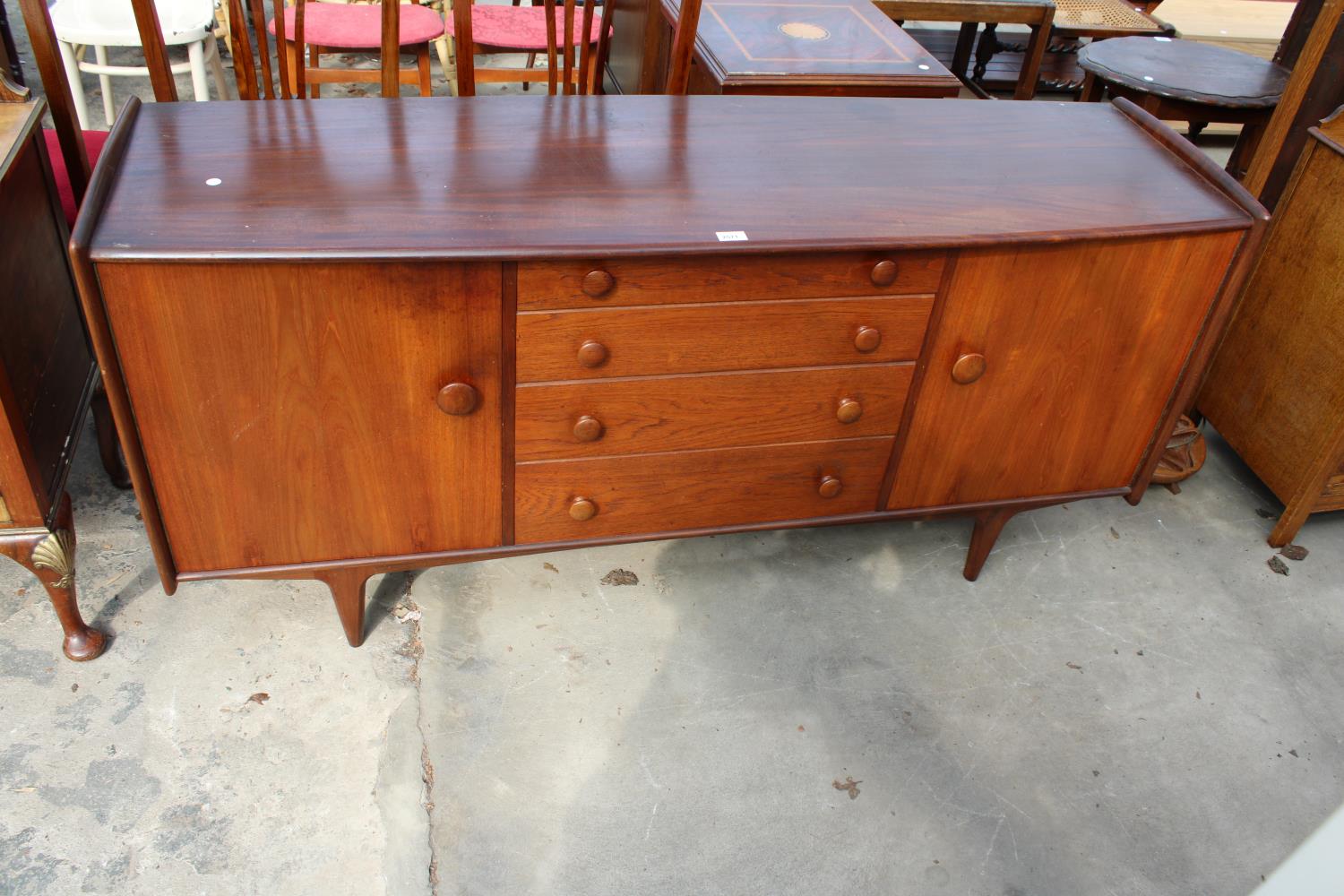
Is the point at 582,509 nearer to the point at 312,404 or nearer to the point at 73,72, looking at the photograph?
the point at 312,404

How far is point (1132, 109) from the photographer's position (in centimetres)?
215

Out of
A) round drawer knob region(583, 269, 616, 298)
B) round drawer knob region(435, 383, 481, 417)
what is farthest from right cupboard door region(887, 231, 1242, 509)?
round drawer knob region(435, 383, 481, 417)

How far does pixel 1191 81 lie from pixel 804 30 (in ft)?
4.83

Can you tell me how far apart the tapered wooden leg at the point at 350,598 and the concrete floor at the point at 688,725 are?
0.20 ft

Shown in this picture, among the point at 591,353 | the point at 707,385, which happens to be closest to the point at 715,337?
the point at 707,385

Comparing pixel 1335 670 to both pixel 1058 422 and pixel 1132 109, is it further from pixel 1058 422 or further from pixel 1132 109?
pixel 1132 109

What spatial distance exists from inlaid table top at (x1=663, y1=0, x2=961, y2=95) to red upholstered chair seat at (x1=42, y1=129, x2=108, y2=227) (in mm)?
1453

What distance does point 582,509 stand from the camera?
6.18 ft

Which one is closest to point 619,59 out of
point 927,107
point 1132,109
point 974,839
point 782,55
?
point 782,55

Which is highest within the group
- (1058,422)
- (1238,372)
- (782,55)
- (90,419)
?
(782,55)

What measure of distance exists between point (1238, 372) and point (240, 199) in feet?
7.49

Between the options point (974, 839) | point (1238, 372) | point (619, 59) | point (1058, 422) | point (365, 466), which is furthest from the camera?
point (619, 59)

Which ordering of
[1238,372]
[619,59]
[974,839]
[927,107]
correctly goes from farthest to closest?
[619,59]
[1238,372]
[927,107]
[974,839]

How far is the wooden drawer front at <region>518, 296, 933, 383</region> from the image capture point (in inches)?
65.1
